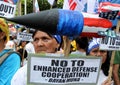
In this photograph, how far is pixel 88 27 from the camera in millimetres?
2371

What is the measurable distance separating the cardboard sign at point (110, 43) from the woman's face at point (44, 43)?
0.47m

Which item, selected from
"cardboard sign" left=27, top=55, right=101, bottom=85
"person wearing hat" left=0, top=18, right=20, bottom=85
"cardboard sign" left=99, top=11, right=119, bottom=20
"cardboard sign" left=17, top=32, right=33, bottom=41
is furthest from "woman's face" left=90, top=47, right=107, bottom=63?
"cardboard sign" left=17, top=32, right=33, bottom=41

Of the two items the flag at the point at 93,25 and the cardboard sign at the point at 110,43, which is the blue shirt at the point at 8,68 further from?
the flag at the point at 93,25

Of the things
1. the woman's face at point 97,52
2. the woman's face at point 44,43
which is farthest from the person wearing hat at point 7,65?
the woman's face at point 97,52

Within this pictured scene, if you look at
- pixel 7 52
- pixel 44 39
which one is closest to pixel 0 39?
pixel 7 52

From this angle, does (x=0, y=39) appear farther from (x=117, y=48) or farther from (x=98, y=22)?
(x=98, y=22)

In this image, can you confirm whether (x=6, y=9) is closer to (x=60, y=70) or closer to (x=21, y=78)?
(x=21, y=78)

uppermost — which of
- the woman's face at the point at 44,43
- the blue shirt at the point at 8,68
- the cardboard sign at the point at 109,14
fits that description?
the cardboard sign at the point at 109,14

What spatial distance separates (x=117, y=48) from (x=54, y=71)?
2.17 ft

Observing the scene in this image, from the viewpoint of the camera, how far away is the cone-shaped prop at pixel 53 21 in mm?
2248

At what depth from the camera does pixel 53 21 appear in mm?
2252

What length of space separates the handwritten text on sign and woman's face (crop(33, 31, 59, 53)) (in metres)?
0.65

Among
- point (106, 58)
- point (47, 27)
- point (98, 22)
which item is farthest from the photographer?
point (106, 58)

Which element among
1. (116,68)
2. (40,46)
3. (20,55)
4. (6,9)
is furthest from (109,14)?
(6,9)
